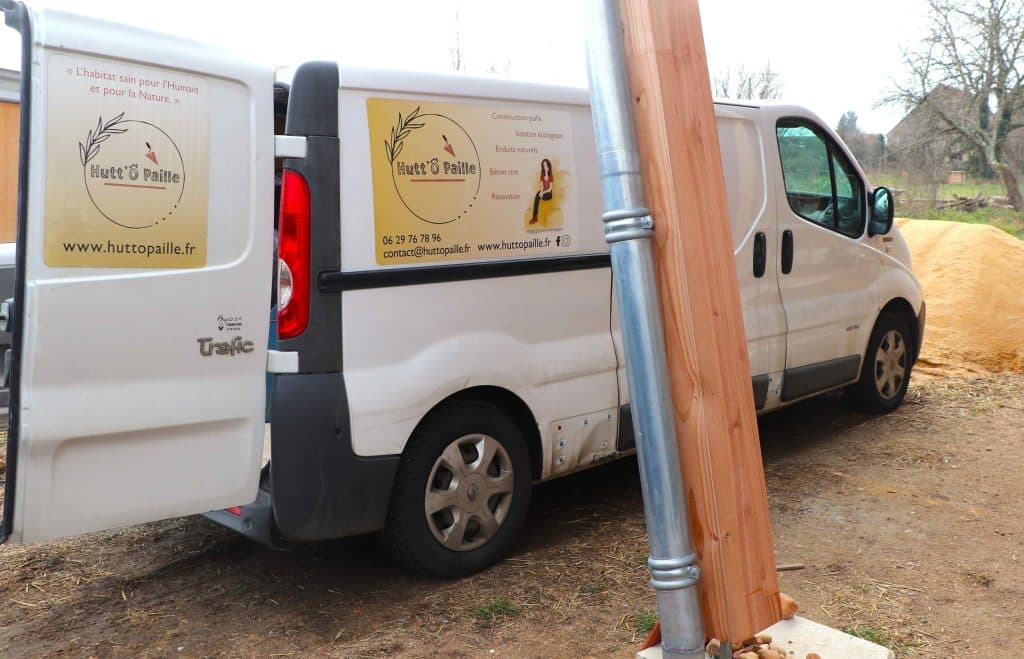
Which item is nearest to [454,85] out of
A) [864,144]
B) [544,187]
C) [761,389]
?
[544,187]

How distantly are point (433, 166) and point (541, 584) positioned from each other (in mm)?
1771

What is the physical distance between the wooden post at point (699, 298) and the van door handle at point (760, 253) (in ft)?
9.08

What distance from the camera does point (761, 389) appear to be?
5.28 meters

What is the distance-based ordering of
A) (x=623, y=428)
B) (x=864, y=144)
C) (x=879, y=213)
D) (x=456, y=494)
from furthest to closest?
(x=864, y=144)
(x=879, y=213)
(x=623, y=428)
(x=456, y=494)

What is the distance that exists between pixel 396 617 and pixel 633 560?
43.5 inches

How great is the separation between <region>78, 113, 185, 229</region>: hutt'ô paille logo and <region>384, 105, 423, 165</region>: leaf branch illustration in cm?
78

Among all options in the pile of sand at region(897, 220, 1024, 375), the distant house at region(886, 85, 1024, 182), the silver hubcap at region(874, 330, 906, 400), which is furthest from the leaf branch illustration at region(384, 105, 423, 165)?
the distant house at region(886, 85, 1024, 182)

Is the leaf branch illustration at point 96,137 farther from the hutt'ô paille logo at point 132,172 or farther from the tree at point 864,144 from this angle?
the tree at point 864,144

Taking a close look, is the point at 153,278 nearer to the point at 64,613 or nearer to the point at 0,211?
the point at 64,613

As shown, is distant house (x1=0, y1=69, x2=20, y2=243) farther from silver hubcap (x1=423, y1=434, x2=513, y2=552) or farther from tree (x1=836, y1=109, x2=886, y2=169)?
tree (x1=836, y1=109, x2=886, y2=169)

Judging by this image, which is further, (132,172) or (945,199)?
(945,199)

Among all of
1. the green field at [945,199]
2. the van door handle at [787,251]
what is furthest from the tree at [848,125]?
the van door handle at [787,251]

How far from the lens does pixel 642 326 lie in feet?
8.00

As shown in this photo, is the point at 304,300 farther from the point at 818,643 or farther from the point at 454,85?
the point at 818,643
